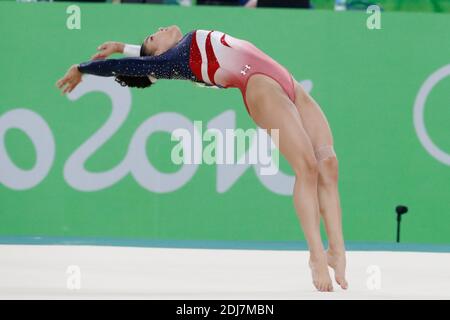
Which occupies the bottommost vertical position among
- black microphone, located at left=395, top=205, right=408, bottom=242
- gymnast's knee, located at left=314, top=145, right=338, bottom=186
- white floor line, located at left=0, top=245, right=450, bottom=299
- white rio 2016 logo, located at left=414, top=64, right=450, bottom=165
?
white floor line, located at left=0, top=245, right=450, bottom=299

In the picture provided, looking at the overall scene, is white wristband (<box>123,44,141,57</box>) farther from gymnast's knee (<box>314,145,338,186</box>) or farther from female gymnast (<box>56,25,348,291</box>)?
gymnast's knee (<box>314,145,338,186</box>)

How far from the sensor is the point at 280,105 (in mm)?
4852

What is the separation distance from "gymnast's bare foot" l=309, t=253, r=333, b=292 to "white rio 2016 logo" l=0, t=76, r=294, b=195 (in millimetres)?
2371

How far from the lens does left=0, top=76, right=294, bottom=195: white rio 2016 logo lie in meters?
7.07

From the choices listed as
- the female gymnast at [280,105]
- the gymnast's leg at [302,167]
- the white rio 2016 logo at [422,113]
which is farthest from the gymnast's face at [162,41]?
the white rio 2016 logo at [422,113]

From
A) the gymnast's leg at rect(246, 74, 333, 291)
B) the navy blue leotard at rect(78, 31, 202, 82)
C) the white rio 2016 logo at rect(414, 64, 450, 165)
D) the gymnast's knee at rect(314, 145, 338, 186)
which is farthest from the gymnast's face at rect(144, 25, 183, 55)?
the white rio 2016 logo at rect(414, 64, 450, 165)

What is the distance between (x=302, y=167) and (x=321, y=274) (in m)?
0.46

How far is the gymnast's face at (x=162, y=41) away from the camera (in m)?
5.39

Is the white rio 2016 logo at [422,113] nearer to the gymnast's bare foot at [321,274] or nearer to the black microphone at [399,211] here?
the black microphone at [399,211]

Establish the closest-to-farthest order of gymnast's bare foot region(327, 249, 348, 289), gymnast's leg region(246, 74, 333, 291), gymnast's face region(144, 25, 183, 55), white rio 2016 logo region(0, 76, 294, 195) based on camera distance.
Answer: gymnast's leg region(246, 74, 333, 291)
gymnast's bare foot region(327, 249, 348, 289)
gymnast's face region(144, 25, 183, 55)
white rio 2016 logo region(0, 76, 294, 195)

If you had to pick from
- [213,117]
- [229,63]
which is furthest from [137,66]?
[213,117]

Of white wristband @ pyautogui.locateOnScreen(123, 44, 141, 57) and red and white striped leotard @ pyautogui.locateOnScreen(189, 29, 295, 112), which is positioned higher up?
white wristband @ pyautogui.locateOnScreen(123, 44, 141, 57)

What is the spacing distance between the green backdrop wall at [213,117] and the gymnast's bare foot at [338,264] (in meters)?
2.11

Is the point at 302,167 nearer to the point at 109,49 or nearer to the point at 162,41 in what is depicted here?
the point at 162,41
